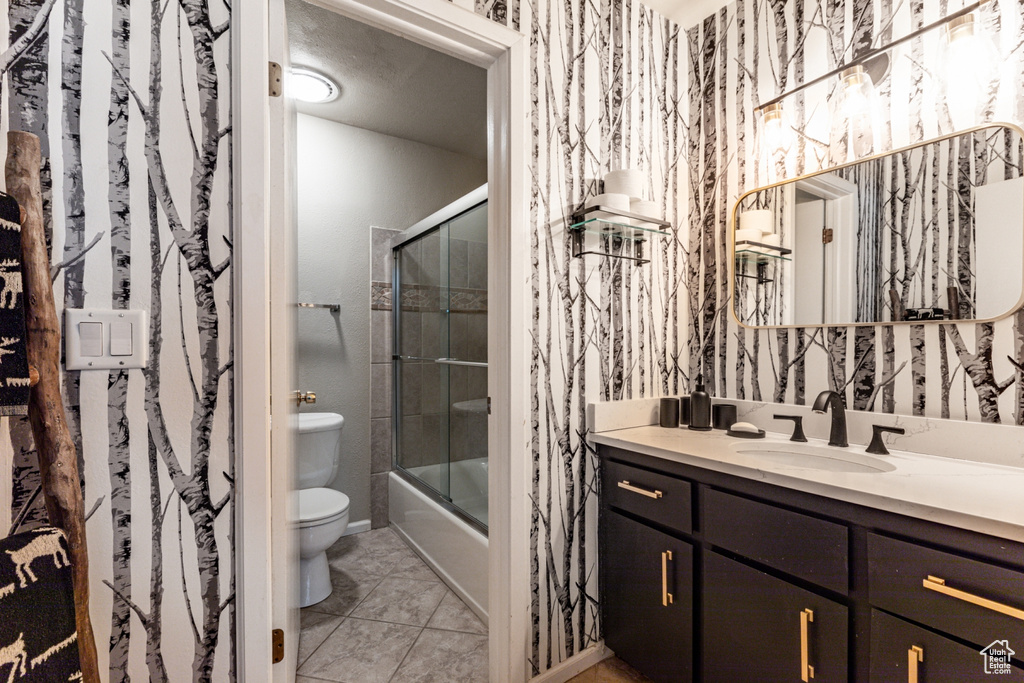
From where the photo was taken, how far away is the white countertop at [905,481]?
0.88 meters

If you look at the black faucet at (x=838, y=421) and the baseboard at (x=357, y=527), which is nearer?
the black faucet at (x=838, y=421)

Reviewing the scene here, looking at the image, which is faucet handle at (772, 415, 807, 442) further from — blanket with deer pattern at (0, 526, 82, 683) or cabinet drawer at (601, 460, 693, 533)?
blanket with deer pattern at (0, 526, 82, 683)

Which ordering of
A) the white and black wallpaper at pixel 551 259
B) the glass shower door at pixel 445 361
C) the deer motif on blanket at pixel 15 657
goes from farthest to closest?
the glass shower door at pixel 445 361 < the white and black wallpaper at pixel 551 259 < the deer motif on blanket at pixel 15 657

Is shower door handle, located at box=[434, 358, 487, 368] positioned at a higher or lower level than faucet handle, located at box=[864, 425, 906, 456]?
higher

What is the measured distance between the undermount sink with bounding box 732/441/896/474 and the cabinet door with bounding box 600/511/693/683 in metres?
0.39

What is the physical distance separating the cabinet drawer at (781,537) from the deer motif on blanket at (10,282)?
5.04ft

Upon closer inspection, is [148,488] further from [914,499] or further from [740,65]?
[740,65]

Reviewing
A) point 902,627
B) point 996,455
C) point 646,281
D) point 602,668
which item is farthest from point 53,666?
point 996,455

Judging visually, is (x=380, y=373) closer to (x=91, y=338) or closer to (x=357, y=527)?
(x=357, y=527)

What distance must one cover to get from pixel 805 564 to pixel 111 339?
1.66 m

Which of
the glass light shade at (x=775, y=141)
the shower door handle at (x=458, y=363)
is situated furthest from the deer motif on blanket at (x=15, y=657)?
the glass light shade at (x=775, y=141)

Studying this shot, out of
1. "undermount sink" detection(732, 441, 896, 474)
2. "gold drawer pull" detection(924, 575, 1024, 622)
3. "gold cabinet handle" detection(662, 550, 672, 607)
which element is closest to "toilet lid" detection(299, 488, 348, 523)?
"gold cabinet handle" detection(662, 550, 672, 607)

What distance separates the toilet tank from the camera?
233 cm

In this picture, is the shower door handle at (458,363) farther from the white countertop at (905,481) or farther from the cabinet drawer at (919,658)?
the cabinet drawer at (919,658)
